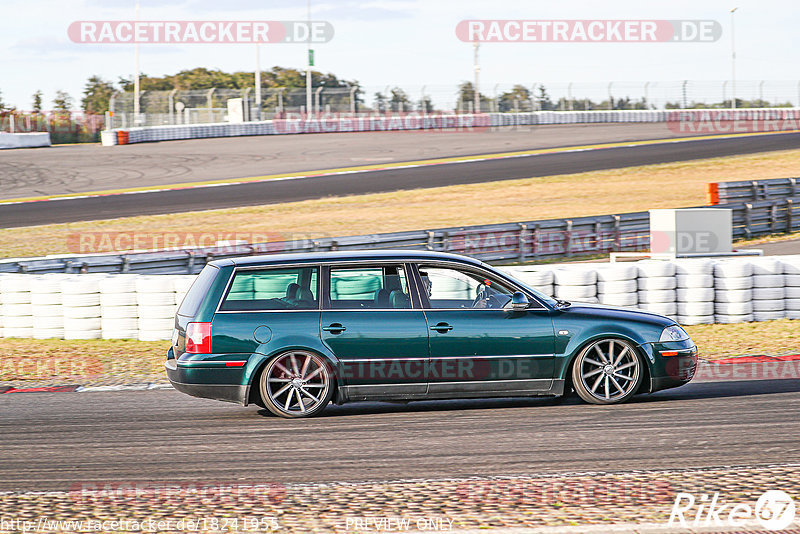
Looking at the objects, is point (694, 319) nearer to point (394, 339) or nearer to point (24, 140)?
point (394, 339)

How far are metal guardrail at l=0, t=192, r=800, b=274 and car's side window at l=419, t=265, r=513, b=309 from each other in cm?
865

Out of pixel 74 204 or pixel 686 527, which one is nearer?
pixel 686 527

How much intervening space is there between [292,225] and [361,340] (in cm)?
1576

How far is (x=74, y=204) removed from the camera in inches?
1049

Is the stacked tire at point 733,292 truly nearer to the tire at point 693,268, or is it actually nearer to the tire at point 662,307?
the tire at point 693,268

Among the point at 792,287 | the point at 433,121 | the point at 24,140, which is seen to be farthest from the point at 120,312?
the point at 433,121

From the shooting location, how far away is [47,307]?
12.1 metres

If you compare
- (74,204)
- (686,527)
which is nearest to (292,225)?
(74,204)

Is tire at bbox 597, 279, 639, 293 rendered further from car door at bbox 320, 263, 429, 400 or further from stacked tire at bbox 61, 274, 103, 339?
stacked tire at bbox 61, 274, 103, 339

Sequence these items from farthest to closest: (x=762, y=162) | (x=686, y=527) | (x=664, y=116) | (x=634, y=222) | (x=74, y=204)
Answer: (x=664, y=116), (x=762, y=162), (x=74, y=204), (x=634, y=222), (x=686, y=527)

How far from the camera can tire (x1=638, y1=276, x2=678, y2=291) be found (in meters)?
12.2

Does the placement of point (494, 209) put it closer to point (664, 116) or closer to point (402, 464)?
point (402, 464)

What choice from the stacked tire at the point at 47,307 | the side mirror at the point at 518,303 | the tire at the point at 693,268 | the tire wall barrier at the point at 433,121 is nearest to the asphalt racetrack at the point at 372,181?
the tire wall barrier at the point at 433,121
